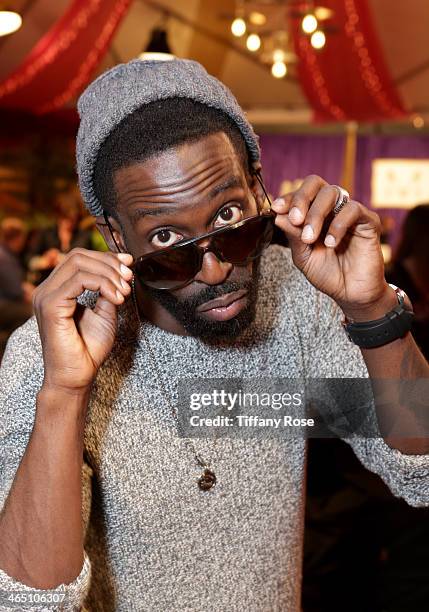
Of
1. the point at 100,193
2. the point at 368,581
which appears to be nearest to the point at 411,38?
the point at 368,581

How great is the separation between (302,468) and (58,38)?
5.72 metres

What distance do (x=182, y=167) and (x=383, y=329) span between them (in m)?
0.38

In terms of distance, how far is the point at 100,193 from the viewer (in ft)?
4.04

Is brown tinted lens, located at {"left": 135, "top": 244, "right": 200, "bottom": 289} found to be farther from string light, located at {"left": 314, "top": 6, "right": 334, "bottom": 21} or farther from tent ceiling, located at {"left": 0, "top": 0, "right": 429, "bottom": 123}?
tent ceiling, located at {"left": 0, "top": 0, "right": 429, "bottom": 123}

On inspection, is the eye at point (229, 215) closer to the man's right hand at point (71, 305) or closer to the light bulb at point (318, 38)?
the man's right hand at point (71, 305)

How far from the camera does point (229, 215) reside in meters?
1.16

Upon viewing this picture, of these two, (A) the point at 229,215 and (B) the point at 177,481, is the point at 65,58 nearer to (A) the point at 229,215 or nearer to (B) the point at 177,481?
(A) the point at 229,215

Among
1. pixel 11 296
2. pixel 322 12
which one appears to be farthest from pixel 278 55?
pixel 11 296

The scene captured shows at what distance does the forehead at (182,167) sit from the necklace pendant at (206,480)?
42cm

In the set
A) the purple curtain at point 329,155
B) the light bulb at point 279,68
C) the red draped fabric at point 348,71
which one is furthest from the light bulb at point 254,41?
the purple curtain at point 329,155

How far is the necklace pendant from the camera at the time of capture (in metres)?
1.16

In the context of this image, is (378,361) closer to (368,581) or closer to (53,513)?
(53,513)

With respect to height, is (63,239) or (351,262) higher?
(351,262)

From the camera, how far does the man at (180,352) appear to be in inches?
42.8
